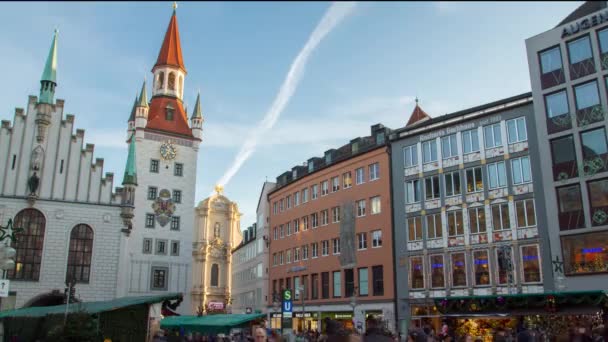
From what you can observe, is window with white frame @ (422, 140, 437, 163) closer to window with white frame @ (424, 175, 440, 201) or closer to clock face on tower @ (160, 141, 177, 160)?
window with white frame @ (424, 175, 440, 201)

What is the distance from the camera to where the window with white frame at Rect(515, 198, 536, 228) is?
118ft

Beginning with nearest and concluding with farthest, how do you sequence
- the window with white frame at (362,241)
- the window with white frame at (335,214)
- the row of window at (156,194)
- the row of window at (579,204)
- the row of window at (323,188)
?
the row of window at (579,204)
the window with white frame at (362,241)
the row of window at (323,188)
the window with white frame at (335,214)
the row of window at (156,194)

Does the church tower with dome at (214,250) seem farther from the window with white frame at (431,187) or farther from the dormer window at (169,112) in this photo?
the window with white frame at (431,187)

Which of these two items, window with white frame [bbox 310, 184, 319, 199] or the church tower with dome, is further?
the church tower with dome

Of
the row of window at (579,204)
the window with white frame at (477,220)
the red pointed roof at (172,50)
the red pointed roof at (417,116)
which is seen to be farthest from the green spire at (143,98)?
the row of window at (579,204)

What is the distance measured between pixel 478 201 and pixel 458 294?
613 cm

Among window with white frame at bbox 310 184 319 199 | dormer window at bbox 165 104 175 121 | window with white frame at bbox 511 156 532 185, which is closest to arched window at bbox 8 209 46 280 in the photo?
dormer window at bbox 165 104 175 121

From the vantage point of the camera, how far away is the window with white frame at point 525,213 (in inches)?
1412

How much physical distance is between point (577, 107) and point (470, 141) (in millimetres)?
7254

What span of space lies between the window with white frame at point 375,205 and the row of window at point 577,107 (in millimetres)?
14285

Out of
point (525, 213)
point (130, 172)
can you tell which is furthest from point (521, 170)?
point (130, 172)

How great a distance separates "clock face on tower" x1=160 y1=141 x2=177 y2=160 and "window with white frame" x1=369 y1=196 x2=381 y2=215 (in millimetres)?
24683

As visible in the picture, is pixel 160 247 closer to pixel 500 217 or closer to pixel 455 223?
pixel 455 223

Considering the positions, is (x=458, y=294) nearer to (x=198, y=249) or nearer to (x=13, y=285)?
(x=13, y=285)
